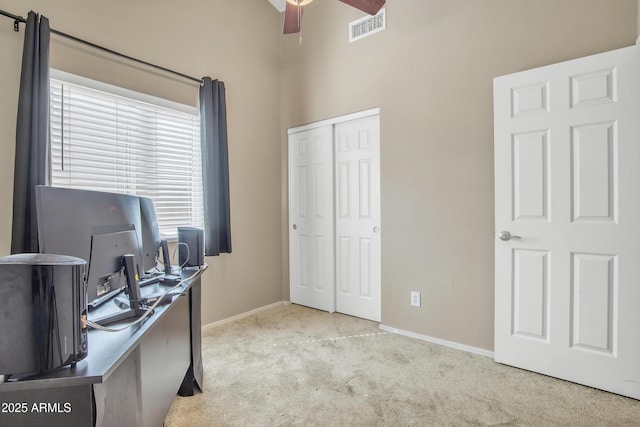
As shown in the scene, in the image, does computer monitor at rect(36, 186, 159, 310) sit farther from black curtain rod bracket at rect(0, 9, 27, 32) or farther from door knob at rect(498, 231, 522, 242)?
door knob at rect(498, 231, 522, 242)

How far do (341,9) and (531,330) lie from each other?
3.37 metres

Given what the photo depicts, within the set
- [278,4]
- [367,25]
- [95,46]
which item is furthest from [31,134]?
[278,4]

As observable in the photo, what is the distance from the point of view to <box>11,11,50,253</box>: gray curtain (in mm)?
1951

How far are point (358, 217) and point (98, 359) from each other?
2.77m

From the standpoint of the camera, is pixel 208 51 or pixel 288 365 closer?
pixel 288 365

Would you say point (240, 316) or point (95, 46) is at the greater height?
point (95, 46)

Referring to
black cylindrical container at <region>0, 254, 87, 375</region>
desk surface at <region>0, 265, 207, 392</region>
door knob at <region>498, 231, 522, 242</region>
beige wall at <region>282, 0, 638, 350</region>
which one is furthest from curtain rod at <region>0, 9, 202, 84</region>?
door knob at <region>498, 231, 522, 242</region>

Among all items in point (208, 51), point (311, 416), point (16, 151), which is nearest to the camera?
point (311, 416)

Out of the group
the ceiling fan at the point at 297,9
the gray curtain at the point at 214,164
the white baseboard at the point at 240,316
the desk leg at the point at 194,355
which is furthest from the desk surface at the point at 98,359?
the ceiling fan at the point at 297,9

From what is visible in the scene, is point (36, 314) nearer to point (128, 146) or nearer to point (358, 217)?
point (128, 146)

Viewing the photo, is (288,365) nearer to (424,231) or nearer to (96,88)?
(424,231)

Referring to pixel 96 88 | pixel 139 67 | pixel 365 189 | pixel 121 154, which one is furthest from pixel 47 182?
pixel 365 189

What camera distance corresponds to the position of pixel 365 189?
135 inches

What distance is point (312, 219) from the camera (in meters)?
3.83
